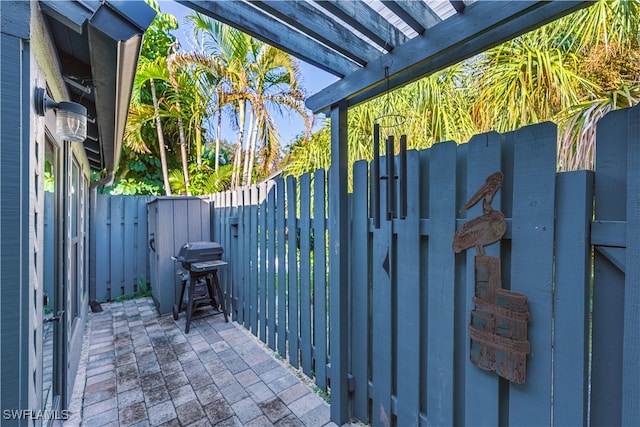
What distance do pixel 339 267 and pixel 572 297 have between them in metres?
1.22

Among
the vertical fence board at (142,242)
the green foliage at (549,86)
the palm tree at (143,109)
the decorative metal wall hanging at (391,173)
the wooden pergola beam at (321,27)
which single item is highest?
the palm tree at (143,109)

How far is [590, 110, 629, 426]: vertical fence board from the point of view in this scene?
1.00m

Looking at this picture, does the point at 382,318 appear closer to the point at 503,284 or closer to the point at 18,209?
the point at 503,284

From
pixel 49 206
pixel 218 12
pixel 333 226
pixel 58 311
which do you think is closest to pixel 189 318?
pixel 58 311

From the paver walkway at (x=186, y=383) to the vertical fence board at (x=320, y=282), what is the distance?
24cm

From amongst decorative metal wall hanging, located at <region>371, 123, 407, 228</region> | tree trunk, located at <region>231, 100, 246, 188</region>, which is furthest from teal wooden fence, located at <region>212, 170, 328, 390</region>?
tree trunk, located at <region>231, 100, 246, 188</region>

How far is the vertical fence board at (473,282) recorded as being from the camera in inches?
50.3

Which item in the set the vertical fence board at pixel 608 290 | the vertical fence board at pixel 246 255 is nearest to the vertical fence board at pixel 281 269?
the vertical fence board at pixel 246 255

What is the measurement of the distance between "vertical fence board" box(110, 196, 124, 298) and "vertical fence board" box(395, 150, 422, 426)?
5.16 meters

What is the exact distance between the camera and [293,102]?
6984 millimetres

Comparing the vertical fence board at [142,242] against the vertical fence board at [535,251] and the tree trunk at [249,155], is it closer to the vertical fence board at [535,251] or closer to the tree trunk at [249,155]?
the tree trunk at [249,155]

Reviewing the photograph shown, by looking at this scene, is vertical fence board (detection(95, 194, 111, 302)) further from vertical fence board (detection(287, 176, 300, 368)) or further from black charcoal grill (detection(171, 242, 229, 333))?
vertical fence board (detection(287, 176, 300, 368))

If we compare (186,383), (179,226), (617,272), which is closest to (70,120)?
→ (186,383)

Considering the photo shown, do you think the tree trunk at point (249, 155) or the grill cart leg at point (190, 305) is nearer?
the grill cart leg at point (190, 305)
